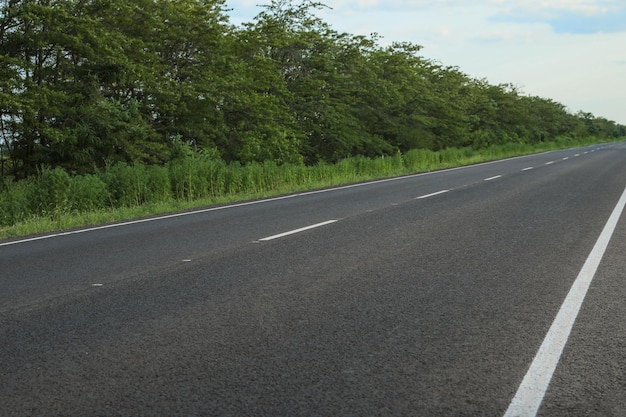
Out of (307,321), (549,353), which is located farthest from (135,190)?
(549,353)

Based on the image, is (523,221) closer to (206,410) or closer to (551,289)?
(551,289)

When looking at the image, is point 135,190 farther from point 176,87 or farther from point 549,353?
point 549,353

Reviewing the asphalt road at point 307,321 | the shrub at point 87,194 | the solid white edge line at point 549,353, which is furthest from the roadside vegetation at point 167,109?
the solid white edge line at point 549,353

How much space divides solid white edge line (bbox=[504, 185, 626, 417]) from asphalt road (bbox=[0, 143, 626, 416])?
55 mm

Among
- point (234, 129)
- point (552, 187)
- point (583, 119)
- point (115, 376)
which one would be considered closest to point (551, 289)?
point (115, 376)

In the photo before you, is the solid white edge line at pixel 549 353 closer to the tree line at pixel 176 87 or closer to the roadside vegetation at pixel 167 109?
the roadside vegetation at pixel 167 109

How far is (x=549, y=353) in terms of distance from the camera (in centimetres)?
454

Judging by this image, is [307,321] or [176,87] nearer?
[307,321]

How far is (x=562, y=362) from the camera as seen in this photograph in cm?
435

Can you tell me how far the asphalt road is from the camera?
3.80m

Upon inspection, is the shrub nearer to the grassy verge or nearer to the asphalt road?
the grassy verge

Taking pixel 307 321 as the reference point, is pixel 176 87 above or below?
above

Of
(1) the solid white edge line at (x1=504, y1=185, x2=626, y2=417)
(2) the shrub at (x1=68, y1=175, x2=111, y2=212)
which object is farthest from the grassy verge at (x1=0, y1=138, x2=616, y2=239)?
(1) the solid white edge line at (x1=504, y1=185, x2=626, y2=417)

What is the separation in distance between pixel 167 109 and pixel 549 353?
2065 cm
